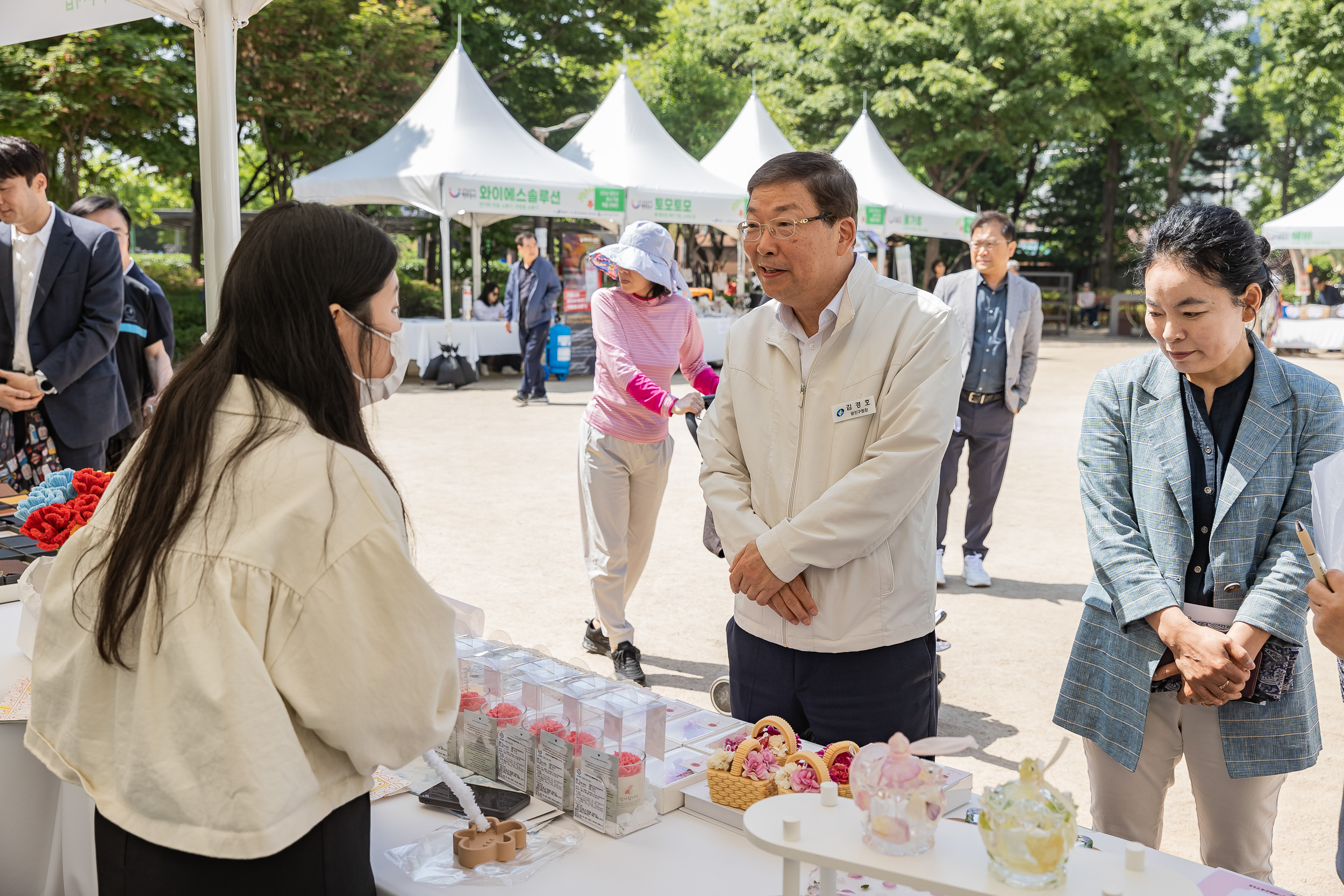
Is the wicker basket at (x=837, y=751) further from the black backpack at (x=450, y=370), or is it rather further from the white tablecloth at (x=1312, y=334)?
the white tablecloth at (x=1312, y=334)

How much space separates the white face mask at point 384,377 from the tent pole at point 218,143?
1.75m

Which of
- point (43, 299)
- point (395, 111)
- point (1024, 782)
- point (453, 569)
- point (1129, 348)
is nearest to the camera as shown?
point (1024, 782)

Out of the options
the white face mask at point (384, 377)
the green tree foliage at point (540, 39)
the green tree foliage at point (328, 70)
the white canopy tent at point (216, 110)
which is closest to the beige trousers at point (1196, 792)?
the white face mask at point (384, 377)

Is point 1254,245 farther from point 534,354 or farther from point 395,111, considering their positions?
point 395,111

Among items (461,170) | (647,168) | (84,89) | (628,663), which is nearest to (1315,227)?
(647,168)

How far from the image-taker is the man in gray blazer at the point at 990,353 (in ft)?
18.0

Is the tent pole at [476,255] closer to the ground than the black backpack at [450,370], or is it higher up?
higher up

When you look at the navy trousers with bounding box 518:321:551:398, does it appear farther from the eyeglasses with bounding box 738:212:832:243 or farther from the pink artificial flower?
the pink artificial flower

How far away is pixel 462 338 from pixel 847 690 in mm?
12738

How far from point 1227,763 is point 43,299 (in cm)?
428

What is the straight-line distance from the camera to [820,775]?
1.80 meters

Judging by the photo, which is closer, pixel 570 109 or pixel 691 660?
pixel 691 660

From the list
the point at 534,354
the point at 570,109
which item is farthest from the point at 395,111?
the point at 534,354

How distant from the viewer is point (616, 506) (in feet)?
14.3
